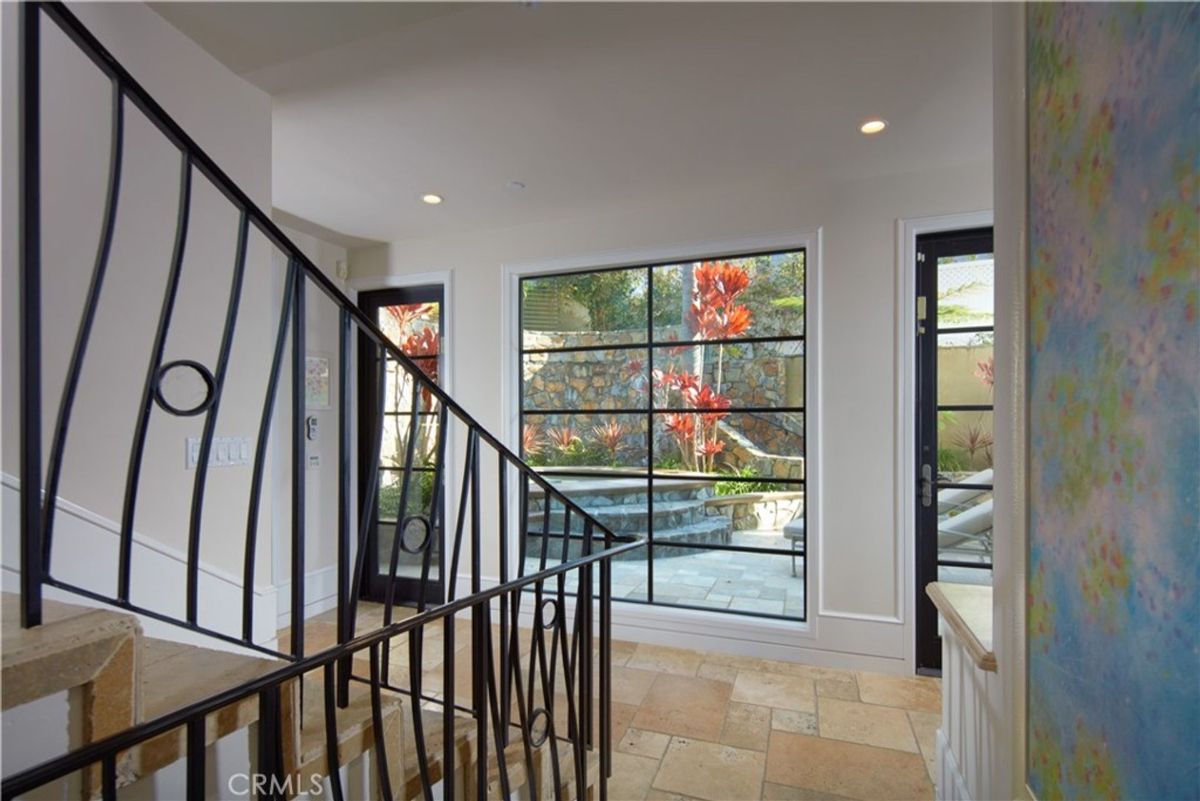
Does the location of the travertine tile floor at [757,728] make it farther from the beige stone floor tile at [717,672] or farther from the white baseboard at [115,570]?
the white baseboard at [115,570]

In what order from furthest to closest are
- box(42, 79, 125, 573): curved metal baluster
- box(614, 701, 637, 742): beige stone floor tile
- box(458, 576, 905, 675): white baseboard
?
box(458, 576, 905, 675): white baseboard
box(614, 701, 637, 742): beige stone floor tile
box(42, 79, 125, 573): curved metal baluster

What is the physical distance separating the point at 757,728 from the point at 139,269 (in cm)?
291

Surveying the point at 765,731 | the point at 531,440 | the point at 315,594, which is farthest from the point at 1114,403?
the point at 315,594

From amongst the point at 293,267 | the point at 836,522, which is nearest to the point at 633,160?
the point at 293,267

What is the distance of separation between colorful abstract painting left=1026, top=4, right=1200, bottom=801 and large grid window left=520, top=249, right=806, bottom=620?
6.57 feet

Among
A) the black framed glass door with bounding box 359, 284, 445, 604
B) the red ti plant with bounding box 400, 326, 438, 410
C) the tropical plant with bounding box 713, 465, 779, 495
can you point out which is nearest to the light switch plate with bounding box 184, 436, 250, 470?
the black framed glass door with bounding box 359, 284, 445, 604

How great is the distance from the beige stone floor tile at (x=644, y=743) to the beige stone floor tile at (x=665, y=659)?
→ 55cm

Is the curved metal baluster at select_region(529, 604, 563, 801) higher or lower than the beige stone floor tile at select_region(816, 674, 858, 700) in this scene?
higher

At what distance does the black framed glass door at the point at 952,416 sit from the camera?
8.81 feet

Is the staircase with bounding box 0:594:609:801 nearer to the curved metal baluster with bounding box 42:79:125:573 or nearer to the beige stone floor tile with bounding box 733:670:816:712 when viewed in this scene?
the curved metal baluster with bounding box 42:79:125:573

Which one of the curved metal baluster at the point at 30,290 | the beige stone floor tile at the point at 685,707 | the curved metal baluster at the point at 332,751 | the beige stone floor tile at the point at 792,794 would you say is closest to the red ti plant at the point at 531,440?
the beige stone floor tile at the point at 685,707

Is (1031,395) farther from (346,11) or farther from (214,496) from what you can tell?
(214,496)

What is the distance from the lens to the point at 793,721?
7.66 ft

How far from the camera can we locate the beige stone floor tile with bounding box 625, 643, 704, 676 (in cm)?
283
